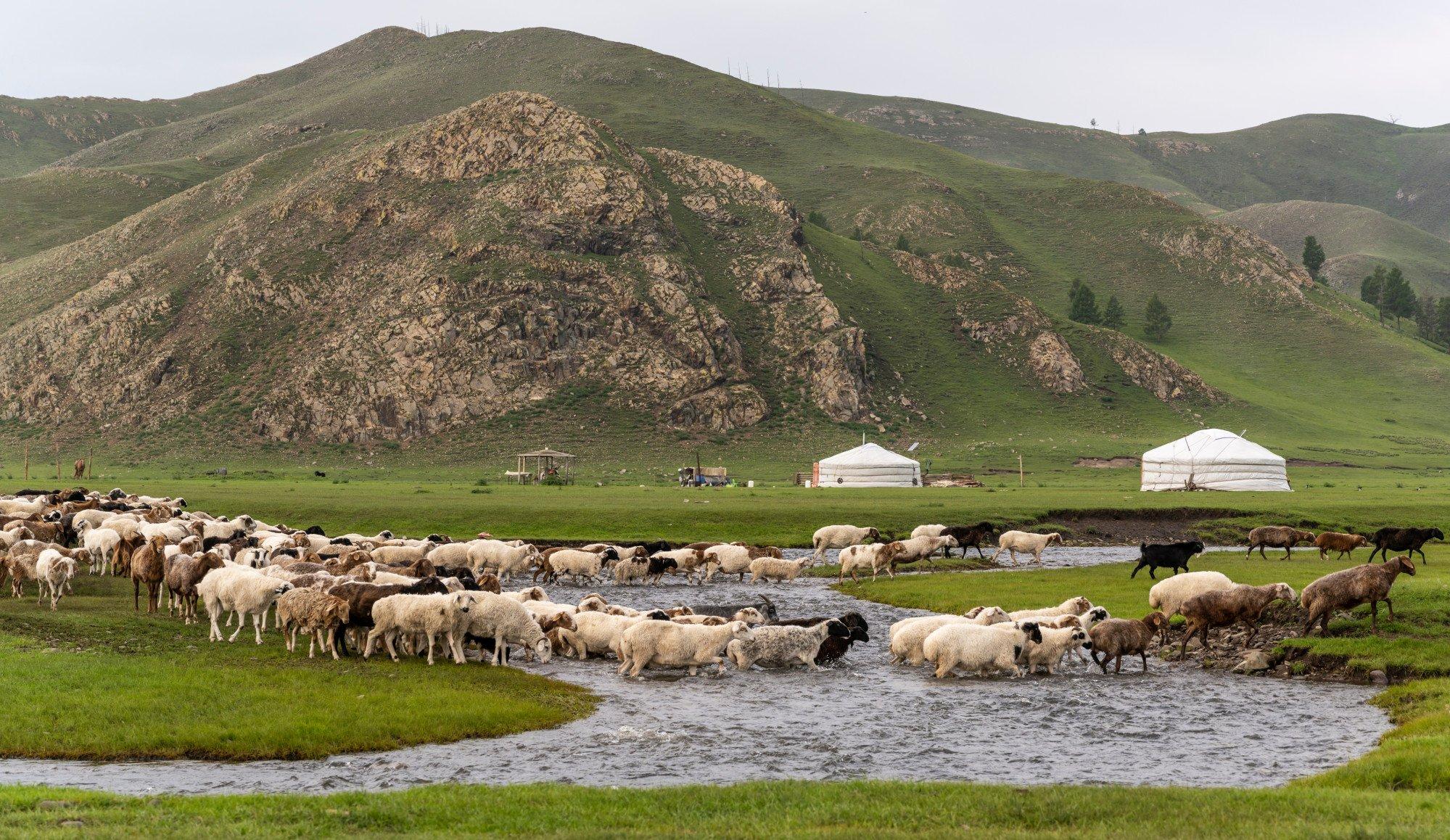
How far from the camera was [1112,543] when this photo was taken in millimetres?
56531

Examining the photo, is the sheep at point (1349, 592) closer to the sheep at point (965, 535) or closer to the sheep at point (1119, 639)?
the sheep at point (1119, 639)

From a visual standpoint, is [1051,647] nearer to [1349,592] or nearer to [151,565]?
[1349,592]

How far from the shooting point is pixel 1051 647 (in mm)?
24578

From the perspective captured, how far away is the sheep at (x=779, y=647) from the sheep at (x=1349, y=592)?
10575mm

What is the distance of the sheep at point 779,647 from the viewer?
83.8 feet

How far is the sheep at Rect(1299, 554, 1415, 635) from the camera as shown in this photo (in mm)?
24938

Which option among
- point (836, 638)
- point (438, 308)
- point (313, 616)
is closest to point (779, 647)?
point (836, 638)

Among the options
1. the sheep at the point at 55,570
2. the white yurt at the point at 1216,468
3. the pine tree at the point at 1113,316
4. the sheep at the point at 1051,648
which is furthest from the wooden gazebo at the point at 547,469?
the pine tree at the point at 1113,316

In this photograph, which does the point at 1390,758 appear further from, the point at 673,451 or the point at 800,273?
the point at 800,273

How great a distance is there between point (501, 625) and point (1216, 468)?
2978 inches

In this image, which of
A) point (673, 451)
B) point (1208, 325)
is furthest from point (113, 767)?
point (1208, 325)

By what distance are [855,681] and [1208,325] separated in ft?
604

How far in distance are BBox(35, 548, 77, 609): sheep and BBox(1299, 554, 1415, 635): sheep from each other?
28.4 m

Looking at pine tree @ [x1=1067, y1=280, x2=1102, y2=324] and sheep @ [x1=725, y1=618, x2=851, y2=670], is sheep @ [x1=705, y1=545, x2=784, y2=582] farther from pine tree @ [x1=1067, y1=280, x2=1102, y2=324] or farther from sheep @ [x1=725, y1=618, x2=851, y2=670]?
pine tree @ [x1=1067, y1=280, x2=1102, y2=324]
